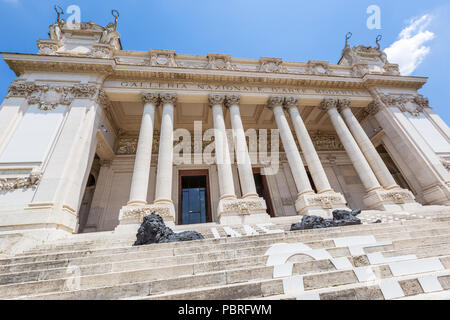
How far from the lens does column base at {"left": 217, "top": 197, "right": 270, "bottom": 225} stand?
25.5 feet

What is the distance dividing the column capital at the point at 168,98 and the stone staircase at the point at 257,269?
7805 millimetres

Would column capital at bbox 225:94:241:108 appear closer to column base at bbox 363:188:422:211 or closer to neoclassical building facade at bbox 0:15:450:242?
neoclassical building facade at bbox 0:15:450:242

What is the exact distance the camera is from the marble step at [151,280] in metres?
2.50

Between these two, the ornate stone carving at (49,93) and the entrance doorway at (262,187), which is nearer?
the ornate stone carving at (49,93)

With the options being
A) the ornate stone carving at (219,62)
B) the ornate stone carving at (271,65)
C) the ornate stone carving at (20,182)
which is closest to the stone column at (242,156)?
the ornate stone carving at (219,62)

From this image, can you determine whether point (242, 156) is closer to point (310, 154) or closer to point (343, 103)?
point (310, 154)

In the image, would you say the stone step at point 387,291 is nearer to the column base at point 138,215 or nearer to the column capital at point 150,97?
the column base at point 138,215

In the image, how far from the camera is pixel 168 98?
34.8 ft

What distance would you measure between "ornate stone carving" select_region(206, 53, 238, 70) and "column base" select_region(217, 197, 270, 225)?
344 inches

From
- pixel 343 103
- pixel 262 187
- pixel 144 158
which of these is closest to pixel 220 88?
pixel 144 158

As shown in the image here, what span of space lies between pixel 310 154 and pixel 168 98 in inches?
325

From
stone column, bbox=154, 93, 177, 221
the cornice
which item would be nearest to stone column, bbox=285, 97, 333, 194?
the cornice

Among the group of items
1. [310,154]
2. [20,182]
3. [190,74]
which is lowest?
[20,182]
